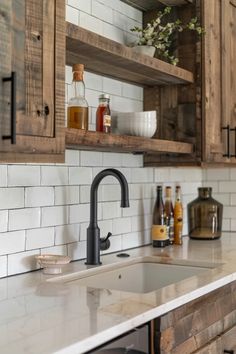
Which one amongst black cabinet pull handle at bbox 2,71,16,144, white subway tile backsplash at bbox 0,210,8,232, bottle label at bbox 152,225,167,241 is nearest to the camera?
black cabinet pull handle at bbox 2,71,16,144

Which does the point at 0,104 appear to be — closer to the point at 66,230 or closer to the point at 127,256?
the point at 66,230

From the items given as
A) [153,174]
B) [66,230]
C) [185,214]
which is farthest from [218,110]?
[66,230]

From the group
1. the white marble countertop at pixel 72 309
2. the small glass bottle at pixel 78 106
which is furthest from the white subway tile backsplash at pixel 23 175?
the white marble countertop at pixel 72 309

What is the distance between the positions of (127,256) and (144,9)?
1.29 metres

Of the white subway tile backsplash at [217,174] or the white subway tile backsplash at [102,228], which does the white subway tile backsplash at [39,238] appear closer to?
the white subway tile backsplash at [102,228]

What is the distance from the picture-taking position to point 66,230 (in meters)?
2.22

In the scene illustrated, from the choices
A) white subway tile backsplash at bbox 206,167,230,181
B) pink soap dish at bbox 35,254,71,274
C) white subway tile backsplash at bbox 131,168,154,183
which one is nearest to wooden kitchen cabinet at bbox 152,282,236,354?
pink soap dish at bbox 35,254,71,274

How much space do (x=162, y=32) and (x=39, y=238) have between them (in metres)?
1.15

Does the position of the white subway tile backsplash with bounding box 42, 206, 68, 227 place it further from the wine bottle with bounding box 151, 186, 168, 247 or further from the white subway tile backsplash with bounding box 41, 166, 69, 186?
the wine bottle with bounding box 151, 186, 168, 247

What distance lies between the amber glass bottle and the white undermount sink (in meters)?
0.32

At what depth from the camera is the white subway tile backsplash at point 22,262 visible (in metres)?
1.93

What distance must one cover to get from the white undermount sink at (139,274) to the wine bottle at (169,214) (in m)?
0.43

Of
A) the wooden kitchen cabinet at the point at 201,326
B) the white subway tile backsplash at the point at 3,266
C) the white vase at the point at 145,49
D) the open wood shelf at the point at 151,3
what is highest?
the open wood shelf at the point at 151,3

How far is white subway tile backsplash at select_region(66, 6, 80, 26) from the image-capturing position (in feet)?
7.25
